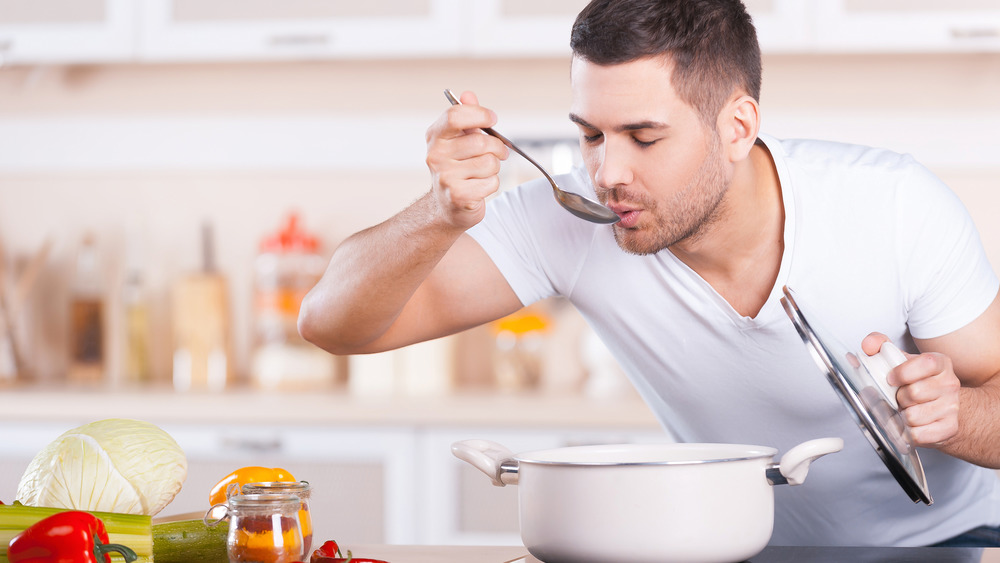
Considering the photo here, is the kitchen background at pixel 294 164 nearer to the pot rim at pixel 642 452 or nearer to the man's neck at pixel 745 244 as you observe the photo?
the man's neck at pixel 745 244

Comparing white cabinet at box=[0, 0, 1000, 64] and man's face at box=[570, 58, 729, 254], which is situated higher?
white cabinet at box=[0, 0, 1000, 64]

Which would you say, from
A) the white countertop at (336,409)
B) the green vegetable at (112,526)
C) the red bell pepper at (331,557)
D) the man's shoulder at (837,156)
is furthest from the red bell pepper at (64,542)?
the white countertop at (336,409)

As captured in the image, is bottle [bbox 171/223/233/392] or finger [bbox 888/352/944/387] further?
bottle [bbox 171/223/233/392]

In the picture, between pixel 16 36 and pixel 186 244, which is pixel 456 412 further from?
pixel 16 36

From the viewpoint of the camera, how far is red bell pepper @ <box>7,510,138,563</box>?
27.8 inches

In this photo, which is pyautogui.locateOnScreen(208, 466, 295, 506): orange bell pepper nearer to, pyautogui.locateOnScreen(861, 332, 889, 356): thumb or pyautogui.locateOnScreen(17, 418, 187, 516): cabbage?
pyautogui.locateOnScreen(17, 418, 187, 516): cabbage

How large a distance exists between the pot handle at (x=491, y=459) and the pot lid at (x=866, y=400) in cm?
27

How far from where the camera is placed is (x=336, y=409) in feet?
6.63

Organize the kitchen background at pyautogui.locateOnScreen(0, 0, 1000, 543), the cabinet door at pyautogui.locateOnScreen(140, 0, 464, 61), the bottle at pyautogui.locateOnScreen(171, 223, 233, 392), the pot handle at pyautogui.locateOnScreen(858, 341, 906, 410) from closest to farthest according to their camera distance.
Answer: the pot handle at pyautogui.locateOnScreen(858, 341, 906, 410) < the kitchen background at pyautogui.locateOnScreen(0, 0, 1000, 543) < the cabinet door at pyautogui.locateOnScreen(140, 0, 464, 61) < the bottle at pyautogui.locateOnScreen(171, 223, 233, 392)

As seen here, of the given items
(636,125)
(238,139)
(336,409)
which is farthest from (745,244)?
(238,139)

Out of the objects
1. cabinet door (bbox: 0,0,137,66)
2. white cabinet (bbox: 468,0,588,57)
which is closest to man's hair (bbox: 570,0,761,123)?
white cabinet (bbox: 468,0,588,57)

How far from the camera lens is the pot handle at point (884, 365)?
834 mm

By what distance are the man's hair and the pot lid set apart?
1.47 ft

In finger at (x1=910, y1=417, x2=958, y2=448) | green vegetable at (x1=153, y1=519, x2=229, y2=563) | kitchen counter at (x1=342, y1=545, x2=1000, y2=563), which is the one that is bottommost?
kitchen counter at (x1=342, y1=545, x2=1000, y2=563)
